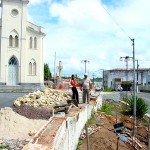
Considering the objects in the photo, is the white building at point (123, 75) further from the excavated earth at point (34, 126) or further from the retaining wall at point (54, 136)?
the retaining wall at point (54, 136)

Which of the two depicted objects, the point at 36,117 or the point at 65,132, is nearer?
the point at 65,132

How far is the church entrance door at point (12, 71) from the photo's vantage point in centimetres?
4344

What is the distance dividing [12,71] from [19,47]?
2.92m

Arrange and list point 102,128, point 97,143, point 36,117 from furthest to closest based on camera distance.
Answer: point 102,128 → point 97,143 → point 36,117

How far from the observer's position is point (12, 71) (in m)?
43.9

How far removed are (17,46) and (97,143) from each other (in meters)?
30.0

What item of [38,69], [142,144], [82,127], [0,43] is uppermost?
[0,43]

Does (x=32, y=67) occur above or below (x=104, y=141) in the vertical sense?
above

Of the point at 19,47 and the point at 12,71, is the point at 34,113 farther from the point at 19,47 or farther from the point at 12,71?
the point at 12,71

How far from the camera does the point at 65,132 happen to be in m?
10.7

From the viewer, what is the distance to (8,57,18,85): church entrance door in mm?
43438

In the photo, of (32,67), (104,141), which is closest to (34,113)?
(104,141)

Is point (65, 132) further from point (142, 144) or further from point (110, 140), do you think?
point (142, 144)

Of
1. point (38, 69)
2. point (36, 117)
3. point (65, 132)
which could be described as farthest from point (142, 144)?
point (38, 69)
